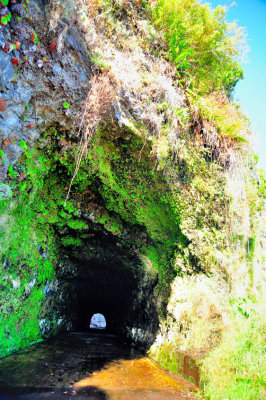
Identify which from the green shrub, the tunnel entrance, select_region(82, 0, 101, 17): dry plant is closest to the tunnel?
the green shrub

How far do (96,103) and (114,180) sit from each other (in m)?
1.85

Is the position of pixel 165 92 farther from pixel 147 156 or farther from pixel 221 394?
pixel 221 394

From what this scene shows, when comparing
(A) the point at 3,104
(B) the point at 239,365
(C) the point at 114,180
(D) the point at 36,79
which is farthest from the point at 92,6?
(B) the point at 239,365

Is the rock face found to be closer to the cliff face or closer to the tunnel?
the cliff face

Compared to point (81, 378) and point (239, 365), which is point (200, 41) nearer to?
point (239, 365)

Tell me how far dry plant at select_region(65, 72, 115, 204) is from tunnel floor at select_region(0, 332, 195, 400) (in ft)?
10.8

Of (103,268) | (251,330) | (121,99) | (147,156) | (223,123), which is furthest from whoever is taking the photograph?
(103,268)

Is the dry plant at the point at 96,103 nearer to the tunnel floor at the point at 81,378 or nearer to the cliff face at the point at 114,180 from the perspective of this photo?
the cliff face at the point at 114,180

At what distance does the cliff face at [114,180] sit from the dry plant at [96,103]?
2cm

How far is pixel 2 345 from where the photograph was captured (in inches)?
180

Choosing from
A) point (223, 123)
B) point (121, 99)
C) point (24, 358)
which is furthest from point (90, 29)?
point (24, 358)

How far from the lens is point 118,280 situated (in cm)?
924

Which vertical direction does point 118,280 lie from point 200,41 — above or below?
below

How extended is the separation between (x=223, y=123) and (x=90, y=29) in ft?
12.9
